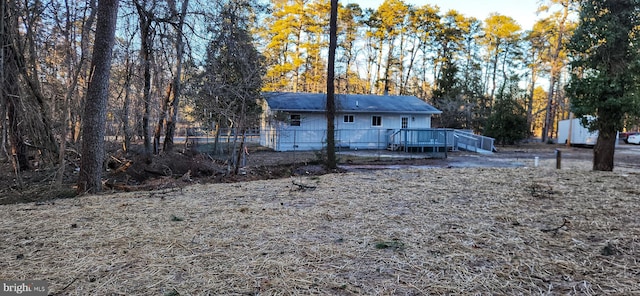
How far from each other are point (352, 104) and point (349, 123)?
51.1 inches

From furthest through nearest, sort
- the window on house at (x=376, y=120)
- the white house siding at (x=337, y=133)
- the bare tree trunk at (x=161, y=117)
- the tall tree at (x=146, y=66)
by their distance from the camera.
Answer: the window on house at (x=376, y=120)
the white house siding at (x=337, y=133)
the bare tree trunk at (x=161, y=117)
the tall tree at (x=146, y=66)

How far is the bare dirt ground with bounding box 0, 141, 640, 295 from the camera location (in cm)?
242

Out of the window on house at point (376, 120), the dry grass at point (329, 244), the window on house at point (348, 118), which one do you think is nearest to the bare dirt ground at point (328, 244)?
the dry grass at point (329, 244)

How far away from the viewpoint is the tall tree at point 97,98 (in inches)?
245

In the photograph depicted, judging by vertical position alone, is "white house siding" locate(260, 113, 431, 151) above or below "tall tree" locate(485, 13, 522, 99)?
below

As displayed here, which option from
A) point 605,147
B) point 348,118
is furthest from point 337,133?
point 605,147

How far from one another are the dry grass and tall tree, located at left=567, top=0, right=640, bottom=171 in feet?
18.2

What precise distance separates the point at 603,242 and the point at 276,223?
317 cm

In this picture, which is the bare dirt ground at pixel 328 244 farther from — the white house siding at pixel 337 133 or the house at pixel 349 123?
the white house siding at pixel 337 133

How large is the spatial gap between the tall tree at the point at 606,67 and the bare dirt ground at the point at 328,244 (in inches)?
214

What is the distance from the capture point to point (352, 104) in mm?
22359

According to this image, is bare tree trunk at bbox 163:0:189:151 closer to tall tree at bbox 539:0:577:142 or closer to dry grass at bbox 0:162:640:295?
dry grass at bbox 0:162:640:295

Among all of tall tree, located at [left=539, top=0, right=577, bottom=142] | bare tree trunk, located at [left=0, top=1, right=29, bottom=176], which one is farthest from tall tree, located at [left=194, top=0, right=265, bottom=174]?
tall tree, located at [left=539, top=0, right=577, bottom=142]

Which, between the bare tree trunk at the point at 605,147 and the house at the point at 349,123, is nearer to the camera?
the bare tree trunk at the point at 605,147
